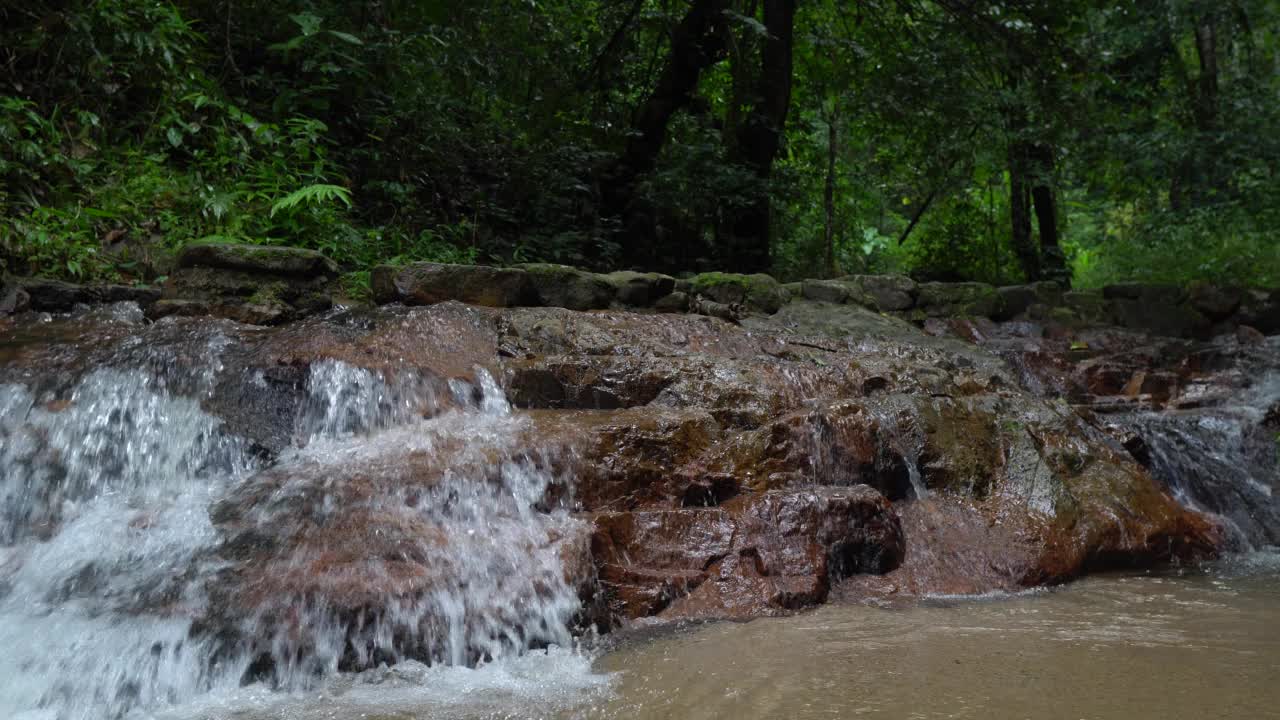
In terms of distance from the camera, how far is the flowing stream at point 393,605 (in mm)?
2223

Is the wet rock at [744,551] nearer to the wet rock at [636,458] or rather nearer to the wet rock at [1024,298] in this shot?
the wet rock at [636,458]

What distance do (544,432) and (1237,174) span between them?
8.70 meters

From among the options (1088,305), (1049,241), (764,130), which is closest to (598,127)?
(764,130)

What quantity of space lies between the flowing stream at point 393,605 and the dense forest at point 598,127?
2.49m

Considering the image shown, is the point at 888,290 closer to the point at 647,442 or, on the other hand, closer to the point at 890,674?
the point at 647,442

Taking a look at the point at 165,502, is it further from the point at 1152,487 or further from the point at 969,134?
the point at 969,134

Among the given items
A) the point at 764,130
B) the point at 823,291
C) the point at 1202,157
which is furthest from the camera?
the point at 764,130

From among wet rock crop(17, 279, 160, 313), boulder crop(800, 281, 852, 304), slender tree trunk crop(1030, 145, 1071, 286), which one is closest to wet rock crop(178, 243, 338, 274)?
wet rock crop(17, 279, 160, 313)

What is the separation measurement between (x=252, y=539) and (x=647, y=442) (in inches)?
63.4

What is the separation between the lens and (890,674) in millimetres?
2301

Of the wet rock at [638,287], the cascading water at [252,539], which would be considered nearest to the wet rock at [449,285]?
the wet rock at [638,287]

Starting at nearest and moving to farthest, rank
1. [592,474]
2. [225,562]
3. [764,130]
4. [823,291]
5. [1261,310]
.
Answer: [225,562] → [592,474] → [823,291] → [1261,310] → [764,130]

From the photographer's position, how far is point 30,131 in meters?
5.89

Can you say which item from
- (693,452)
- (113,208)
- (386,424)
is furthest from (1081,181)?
(113,208)
